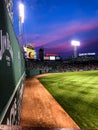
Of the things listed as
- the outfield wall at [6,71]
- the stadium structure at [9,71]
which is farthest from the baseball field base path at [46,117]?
the outfield wall at [6,71]

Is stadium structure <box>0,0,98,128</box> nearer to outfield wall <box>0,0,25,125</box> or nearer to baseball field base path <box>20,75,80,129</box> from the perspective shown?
outfield wall <box>0,0,25,125</box>

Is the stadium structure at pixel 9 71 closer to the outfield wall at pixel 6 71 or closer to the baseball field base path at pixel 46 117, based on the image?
the outfield wall at pixel 6 71

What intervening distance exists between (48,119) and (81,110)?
1.83 meters

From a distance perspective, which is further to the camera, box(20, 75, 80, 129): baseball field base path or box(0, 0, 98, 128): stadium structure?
box(20, 75, 80, 129): baseball field base path

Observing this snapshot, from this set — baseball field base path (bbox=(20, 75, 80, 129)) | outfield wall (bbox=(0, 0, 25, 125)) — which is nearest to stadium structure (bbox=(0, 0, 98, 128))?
outfield wall (bbox=(0, 0, 25, 125))

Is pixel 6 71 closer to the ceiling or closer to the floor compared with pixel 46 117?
closer to the ceiling

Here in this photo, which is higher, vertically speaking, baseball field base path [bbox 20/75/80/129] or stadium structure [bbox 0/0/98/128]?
stadium structure [bbox 0/0/98/128]

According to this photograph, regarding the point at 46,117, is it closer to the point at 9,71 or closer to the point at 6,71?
the point at 9,71

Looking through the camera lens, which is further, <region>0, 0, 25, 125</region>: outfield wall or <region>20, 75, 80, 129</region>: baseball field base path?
<region>20, 75, 80, 129</region>: baseball field base path

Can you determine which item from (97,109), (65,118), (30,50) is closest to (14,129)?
(65,118)

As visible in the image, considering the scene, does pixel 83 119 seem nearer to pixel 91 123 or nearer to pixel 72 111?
pixel 91 123

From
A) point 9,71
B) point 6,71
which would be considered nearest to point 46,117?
point 9,71

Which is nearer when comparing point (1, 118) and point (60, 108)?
point (1, 118)

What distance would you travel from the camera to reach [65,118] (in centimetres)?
686
